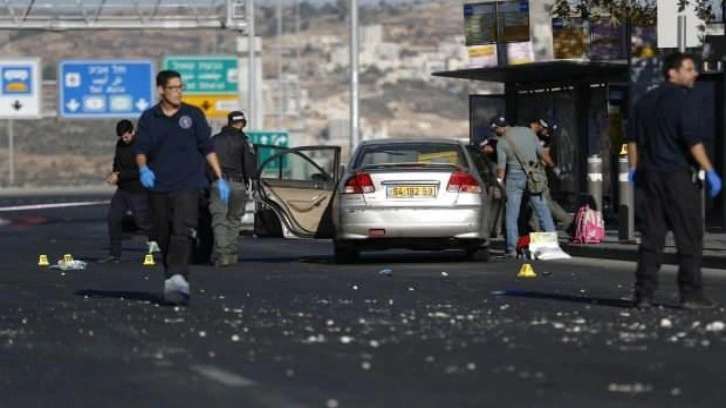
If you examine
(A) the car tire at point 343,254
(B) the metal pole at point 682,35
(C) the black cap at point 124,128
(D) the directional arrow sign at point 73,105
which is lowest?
(A) the car tire at point 343,254

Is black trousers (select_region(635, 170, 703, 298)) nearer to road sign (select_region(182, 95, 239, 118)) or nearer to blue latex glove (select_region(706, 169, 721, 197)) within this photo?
blue latex glove (select_region(706, 169, 721, 197))

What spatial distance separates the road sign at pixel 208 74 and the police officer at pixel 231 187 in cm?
3641

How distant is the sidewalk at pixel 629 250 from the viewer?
19188 mm

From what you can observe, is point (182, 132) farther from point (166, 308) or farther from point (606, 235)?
point (606, 235)

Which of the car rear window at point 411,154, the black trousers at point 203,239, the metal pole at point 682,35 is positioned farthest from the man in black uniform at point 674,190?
the black trousers at point 203,239

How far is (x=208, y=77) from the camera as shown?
57.8 m

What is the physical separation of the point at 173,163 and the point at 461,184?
594cm

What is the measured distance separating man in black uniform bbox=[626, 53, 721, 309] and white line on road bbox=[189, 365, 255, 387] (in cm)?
414

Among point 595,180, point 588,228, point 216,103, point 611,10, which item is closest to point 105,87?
point 216,103

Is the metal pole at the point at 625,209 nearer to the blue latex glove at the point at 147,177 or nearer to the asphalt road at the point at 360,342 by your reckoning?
the asphalt road at the point at 360,342

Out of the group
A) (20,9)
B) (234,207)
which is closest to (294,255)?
(234,207)

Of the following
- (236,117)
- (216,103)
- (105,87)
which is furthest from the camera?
(105,87)

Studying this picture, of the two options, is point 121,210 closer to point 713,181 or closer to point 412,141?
point 412,141

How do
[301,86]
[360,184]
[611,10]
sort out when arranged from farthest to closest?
[301,86] < [611,10] < [360,184]
